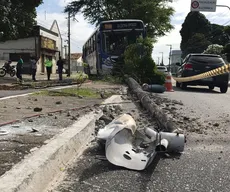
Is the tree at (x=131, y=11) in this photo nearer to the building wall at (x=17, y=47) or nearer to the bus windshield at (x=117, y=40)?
the building wall at (x=17, y=47)

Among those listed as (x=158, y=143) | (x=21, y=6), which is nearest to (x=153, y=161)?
(x=158, y=143)

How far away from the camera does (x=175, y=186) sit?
3326 mm

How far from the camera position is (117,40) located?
1889 cm

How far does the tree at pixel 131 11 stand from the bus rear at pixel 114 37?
57.0ft

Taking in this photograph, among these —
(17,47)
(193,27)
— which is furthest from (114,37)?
(193,27)

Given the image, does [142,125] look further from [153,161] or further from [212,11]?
[212,11]

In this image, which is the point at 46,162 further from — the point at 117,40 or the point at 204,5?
the point at 204,5

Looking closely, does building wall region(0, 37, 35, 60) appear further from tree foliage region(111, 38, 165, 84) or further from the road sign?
tree foliage region(111, 38, 165, 84)

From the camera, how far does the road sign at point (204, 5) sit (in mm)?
29219

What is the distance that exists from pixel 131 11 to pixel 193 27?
150 ft

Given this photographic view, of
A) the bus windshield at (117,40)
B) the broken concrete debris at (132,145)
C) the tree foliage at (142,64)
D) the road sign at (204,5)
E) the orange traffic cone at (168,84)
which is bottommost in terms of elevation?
the orange traffic cone at (168,84)

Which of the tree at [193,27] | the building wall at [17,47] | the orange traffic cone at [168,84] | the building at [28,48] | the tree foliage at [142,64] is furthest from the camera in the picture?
the tree at [193,27]

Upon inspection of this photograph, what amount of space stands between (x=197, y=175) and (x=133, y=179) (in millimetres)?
688

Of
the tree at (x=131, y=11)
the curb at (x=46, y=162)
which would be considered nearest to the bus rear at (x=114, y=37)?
the curb at (x=46, y=162)
